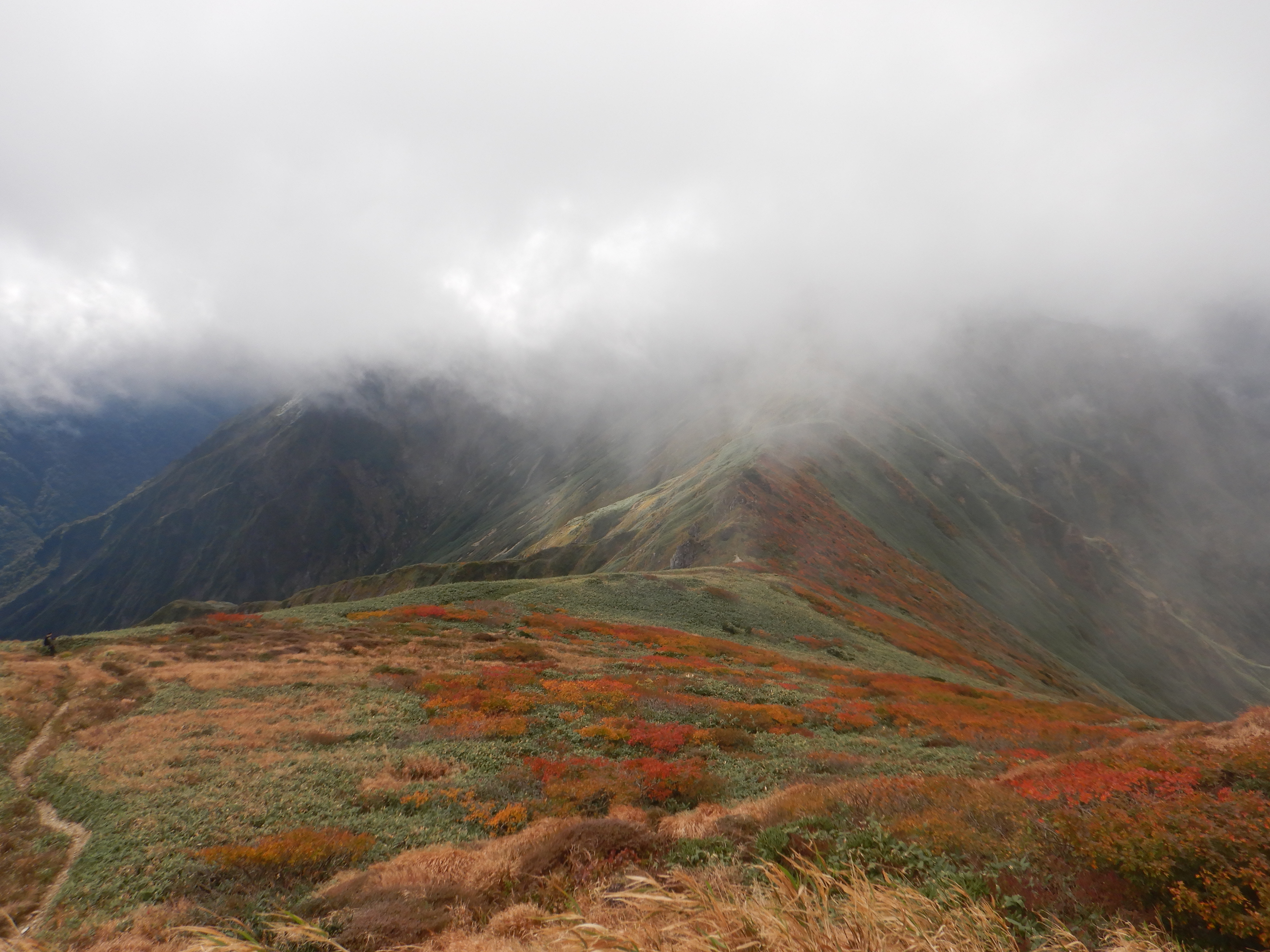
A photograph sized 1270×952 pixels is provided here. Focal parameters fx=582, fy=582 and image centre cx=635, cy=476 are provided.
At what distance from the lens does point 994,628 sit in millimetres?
95938

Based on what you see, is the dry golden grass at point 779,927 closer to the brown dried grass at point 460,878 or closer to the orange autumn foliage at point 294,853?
the brown dried grass at point 460,878

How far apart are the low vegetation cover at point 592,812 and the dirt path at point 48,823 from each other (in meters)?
0.22

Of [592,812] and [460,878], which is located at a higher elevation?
[460,878]

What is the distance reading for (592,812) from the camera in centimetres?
1459

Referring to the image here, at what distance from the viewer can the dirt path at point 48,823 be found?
440 inches

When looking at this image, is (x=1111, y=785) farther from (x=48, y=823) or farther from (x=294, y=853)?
(x=48, y=823)

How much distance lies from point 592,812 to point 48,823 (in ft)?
45.6

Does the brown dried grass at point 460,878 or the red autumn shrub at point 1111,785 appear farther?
the red autumn shrub at point 1111,785

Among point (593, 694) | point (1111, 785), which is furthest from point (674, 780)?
point (593, 694)

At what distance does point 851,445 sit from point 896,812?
137 meters

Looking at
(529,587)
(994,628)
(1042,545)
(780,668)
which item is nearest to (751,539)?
(529,587)

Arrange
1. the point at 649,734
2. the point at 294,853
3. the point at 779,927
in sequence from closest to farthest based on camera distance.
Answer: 1. the point at 779,927
2. the point at 294,853
3. the point at 649,734

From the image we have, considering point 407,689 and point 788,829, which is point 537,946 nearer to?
point 788,829

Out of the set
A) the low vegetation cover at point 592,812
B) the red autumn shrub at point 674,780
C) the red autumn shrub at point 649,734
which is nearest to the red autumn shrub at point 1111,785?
the low vegetation cover at point 592,812
